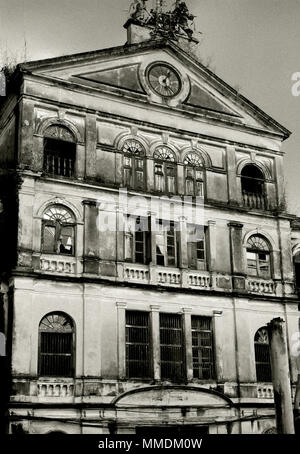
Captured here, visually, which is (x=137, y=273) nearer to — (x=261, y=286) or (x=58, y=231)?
(x=58, y=231)

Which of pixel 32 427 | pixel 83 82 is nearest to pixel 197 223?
pixel 83 82

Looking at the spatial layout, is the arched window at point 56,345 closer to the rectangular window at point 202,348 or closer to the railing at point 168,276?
the railing at point 168,276

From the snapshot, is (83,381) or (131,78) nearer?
(83,381)

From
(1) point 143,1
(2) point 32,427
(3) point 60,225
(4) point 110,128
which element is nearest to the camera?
(2) point 32,427

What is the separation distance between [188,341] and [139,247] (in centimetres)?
355

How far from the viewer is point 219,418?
22062mm

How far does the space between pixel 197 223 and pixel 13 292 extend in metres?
7.35

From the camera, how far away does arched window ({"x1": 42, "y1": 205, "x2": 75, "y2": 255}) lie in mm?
21594

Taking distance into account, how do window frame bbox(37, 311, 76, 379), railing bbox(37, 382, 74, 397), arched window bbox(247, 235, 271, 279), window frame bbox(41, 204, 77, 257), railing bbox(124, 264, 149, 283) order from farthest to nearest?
1. arched window bbox(247, 235, 271, 279)
2. railing bbox(124, 264, 149, 283)
3. window frame bbox(41, 204, 77, 257)
4. window frame bbox(37, 311, 76, 379)
5. railing bbox(37, 382, 74, 397)

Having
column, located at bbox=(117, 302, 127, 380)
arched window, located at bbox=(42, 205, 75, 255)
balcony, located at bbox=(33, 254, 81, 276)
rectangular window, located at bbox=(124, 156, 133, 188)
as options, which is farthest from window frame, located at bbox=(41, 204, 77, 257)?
rectangular window, located at bbox=(124, 156, 133, 188)

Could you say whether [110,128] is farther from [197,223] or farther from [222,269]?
[222,269]

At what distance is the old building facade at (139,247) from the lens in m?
20.6

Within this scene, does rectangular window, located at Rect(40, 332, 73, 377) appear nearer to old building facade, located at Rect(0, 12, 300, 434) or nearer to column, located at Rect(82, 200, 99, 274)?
old building facade, located at Rect(0, 12, 300, 434)

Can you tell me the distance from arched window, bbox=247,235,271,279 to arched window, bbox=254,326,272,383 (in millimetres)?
2090
